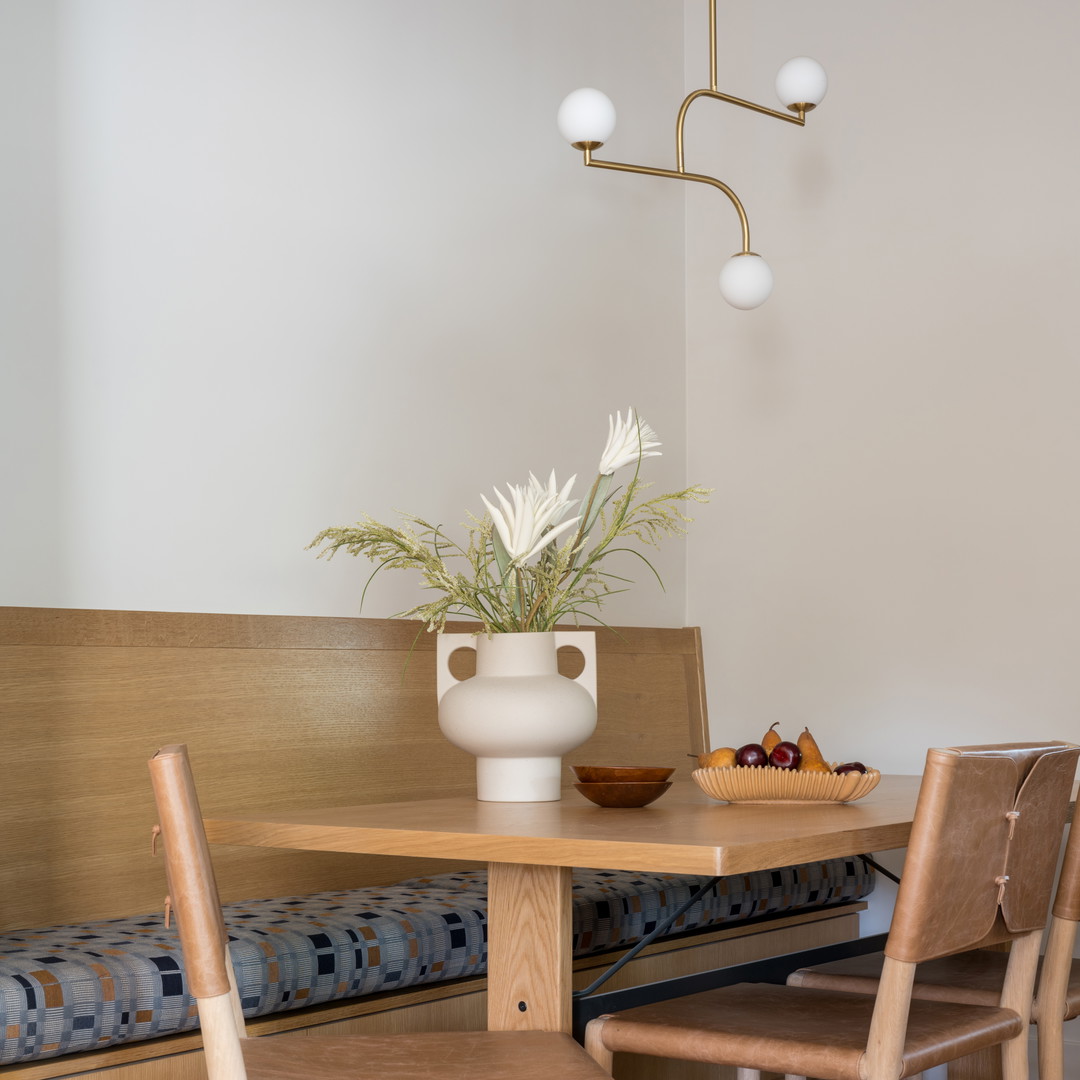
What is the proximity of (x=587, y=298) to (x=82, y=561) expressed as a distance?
1.83 meters

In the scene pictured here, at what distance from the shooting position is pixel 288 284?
314cm

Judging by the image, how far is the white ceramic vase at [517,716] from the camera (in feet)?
6.95

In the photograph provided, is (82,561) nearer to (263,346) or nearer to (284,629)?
(284,629)

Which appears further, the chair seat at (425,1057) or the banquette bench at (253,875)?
the banquette bench at (253,875)

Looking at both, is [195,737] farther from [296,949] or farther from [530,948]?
[530,948]

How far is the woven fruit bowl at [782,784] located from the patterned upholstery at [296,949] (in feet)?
1.68

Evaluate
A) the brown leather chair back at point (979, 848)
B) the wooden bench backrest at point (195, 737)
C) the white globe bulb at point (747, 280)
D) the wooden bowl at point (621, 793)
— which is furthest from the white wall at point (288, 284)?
the brown leather chair back at point (979, 848)

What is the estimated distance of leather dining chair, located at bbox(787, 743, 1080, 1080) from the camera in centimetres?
207

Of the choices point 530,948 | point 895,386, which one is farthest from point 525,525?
point 895,386

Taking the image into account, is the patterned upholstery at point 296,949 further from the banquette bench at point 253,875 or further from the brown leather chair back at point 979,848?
the brown leather chair back at point 979,848

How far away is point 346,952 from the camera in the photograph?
220cm

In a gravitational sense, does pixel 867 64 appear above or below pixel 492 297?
above

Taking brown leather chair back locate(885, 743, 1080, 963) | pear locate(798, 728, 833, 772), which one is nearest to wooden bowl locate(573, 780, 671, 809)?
pear locate(798, 728, 833, 772)

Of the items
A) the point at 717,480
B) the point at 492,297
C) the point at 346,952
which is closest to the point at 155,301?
the point at 492,297
